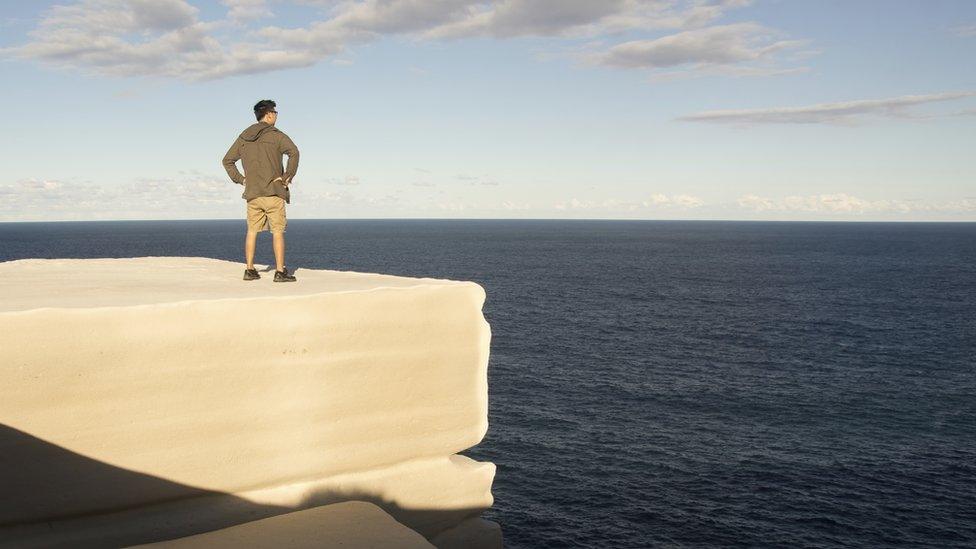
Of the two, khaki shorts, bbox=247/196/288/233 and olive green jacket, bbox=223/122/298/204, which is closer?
olive green jacket, bbox=223/122/298/204

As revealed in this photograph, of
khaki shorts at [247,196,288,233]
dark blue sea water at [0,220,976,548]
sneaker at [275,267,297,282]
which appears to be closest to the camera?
sneaker at [275,267,297,282]

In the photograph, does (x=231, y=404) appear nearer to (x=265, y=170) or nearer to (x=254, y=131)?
(x=265, y=170)

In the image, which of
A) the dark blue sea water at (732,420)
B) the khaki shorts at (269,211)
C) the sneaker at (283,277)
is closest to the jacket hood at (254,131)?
the khaki shorts at (269,211)

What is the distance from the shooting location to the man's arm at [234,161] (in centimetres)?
805

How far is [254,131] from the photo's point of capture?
7.96 metres

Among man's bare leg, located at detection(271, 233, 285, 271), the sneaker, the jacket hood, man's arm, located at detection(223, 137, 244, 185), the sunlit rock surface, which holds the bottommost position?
the sunlit rock surface

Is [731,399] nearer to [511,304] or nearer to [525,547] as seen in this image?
[525,547]

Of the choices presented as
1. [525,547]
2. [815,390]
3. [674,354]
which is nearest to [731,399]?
[815,390]

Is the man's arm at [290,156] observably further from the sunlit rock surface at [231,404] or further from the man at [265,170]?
the sunlit rock surface at [231,404]

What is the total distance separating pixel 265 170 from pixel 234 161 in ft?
1.51

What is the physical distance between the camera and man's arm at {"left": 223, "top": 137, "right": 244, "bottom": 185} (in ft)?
26.4

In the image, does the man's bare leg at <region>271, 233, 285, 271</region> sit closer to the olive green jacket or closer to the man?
the man

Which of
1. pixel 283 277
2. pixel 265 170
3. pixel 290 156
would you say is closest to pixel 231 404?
pixel 283 277

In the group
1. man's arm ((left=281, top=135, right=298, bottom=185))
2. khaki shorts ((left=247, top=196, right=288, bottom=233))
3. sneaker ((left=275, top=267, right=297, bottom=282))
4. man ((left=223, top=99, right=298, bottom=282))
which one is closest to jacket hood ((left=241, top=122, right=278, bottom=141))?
man ((left=223, top=99, right=298, bottom=282))
